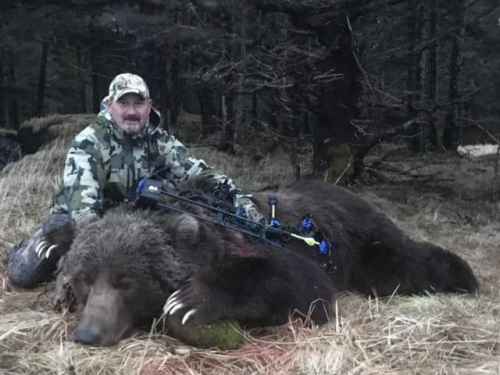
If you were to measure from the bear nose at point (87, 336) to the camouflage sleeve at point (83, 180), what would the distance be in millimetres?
700

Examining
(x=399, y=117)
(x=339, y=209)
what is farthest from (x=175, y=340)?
A: (x=399, y=117)

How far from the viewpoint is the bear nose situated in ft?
7.67

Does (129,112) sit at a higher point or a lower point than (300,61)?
lower

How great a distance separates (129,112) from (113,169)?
341 mm

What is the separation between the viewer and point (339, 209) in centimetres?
398

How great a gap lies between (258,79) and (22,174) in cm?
274

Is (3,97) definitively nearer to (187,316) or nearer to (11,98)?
(11,98)

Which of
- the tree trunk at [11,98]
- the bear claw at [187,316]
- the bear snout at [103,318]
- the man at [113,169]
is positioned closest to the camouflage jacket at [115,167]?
the man at [113,169]

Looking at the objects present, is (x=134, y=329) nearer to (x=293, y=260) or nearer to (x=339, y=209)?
(x=293, y=260)

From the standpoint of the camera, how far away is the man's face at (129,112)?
140 inches

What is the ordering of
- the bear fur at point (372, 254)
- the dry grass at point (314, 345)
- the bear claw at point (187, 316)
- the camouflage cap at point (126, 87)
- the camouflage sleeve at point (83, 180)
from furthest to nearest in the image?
the bear fur at point (372, 254), the camouflage cap at point (126, 87), the camouflage sleeve at point (83, 180), the bear claw at point (187, 316), the dry grass at point (314, 345)

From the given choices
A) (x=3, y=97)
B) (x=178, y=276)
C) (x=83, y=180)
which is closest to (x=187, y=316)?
(x=178, y=276)

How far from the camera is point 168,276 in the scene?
261 centimetres

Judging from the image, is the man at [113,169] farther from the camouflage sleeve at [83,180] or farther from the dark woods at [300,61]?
the dark woods at [300,61]
